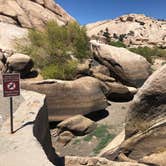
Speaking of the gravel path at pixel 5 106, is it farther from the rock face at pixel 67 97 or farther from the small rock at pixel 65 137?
the rock face at pixel 67 97

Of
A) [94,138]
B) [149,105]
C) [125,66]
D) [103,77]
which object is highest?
[149,105]

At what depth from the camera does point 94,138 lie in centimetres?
2027

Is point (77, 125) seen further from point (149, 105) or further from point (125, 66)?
point (149, 105)

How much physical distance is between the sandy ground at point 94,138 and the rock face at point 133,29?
61688mm

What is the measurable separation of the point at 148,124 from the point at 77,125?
8.84 metres

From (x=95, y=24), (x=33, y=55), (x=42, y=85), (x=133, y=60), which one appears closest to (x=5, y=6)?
(x=33, y=55)

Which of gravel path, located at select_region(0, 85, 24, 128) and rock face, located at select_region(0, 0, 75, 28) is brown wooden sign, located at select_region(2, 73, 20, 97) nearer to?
gravel path, located at select_region(0, 85, 24, 128)

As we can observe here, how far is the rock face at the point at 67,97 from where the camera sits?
69.8 feet

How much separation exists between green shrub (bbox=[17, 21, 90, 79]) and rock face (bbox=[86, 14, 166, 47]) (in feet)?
175

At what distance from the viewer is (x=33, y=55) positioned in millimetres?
31391

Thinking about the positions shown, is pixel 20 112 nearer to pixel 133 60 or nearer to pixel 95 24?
pixel 133 60

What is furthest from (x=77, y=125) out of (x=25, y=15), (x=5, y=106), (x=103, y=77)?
(x=25, y=15)

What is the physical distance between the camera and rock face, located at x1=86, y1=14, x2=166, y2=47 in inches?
3585

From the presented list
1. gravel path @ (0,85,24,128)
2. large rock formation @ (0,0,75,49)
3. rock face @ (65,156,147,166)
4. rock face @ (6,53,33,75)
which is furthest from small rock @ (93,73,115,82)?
rock face @ (65,156,147,166)
